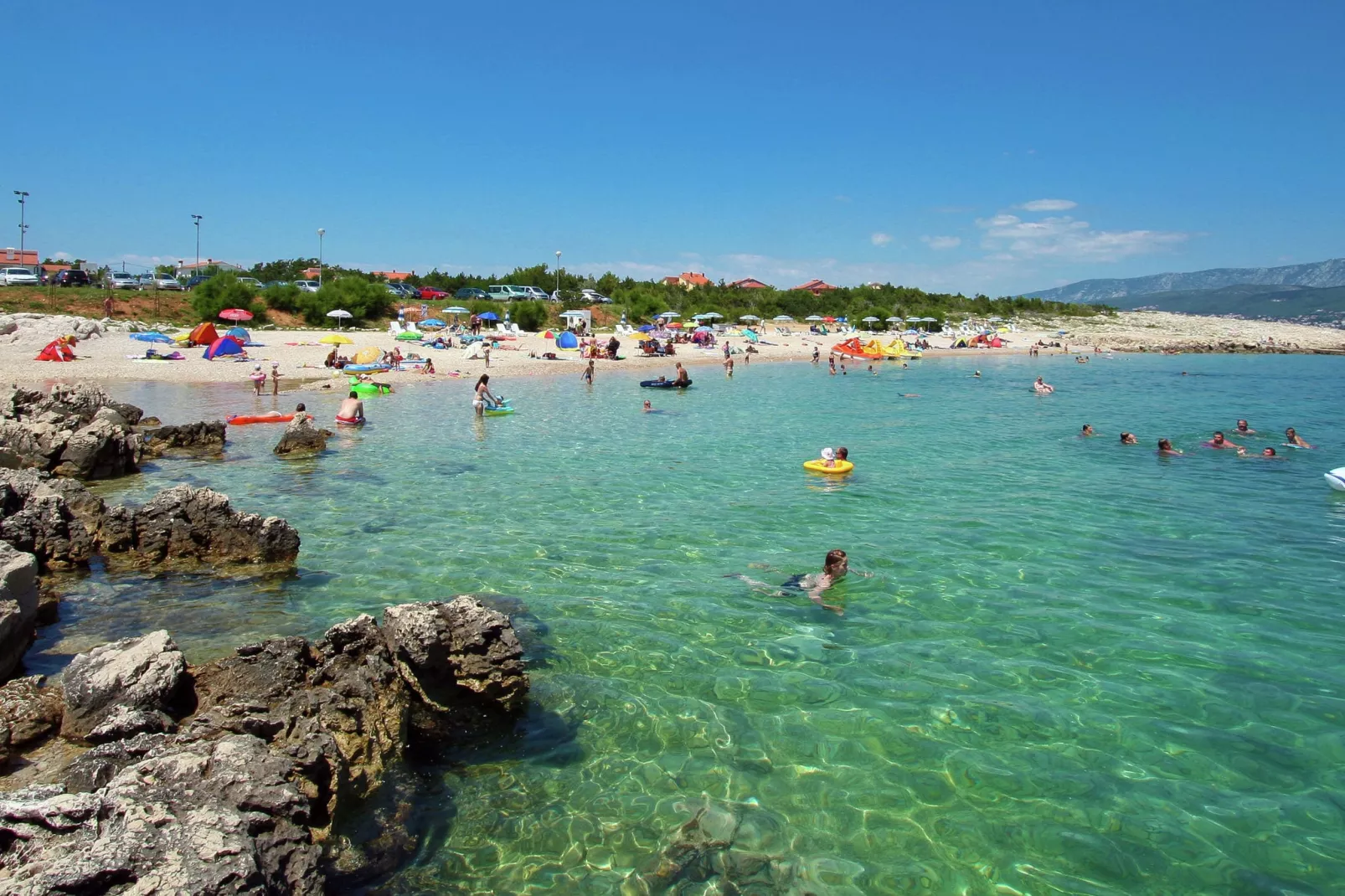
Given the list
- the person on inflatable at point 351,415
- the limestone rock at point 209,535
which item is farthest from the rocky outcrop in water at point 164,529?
the person on inflatable at point 351,415

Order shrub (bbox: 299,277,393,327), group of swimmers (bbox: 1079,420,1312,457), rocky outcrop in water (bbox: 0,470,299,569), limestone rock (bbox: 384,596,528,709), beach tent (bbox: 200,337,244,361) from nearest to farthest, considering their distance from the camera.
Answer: limestone rock (bbox: 384,596,528,709) → rocky outcrop in water (bbox: 0,470,299,569) → group of swimmers (bbox: 1079,420,1312,457) → beach tent (bbox: 200,337,244,361) → shrub (bbox: 299,277,393,327)

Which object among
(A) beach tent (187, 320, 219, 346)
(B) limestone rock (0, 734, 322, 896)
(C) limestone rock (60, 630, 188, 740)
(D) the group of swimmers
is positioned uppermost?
(A) beach tent (187, 320, 219, 346)

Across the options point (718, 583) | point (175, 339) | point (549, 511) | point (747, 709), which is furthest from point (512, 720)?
point (175, 339)

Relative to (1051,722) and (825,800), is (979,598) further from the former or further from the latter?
(825,800)

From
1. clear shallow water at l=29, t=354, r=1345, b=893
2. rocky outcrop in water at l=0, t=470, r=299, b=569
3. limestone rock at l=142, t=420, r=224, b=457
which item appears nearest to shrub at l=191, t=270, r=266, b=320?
limestone rock at l=142, t=420, r=224, b=457

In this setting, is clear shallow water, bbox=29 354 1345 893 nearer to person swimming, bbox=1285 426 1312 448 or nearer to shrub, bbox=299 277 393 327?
person swimming, bbox=1285 426 1312 448

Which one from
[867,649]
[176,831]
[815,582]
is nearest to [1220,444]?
[815,582]

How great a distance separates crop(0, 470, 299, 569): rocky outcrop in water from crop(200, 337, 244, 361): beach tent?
26106mm

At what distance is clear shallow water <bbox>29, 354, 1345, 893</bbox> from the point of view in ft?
16.4

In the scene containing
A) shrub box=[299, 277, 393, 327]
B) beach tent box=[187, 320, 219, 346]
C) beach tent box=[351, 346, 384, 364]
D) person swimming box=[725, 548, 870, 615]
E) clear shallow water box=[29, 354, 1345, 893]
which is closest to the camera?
clear shallow water box=[29, 354, 1345, 893]

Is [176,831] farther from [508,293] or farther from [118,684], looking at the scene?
[508,293]

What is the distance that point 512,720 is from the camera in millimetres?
6109

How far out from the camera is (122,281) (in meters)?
54.9

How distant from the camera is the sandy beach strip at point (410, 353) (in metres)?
29.5
